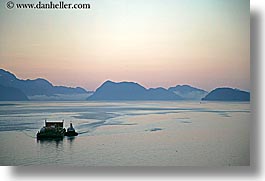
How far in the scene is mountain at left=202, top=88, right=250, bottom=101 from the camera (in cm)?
207

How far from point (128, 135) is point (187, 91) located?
36cm

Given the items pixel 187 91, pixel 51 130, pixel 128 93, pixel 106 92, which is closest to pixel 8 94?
pixel 51 130

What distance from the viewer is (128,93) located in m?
2.11

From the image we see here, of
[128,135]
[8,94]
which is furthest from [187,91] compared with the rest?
[8,94]

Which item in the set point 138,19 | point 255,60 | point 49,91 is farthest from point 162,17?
point 49,91

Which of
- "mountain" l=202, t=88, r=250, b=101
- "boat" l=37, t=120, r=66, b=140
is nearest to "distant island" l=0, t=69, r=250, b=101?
"mountain" l=202, t=88, r=250, b=101

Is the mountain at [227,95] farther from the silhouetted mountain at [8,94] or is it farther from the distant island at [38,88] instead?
the silhouetted mountain at [8,94]

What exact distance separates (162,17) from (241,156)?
760 mm

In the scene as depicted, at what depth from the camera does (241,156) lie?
206 cm

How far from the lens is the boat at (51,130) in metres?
2.06

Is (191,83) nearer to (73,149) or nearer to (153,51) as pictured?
(153,51)

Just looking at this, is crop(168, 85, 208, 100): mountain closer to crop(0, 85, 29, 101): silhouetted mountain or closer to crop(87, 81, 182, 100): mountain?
crop(87, 81, 182, 100): mountain

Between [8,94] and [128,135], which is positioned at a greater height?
[8,94]

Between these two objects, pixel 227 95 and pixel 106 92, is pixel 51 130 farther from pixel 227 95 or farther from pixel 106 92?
pixel 227 95
